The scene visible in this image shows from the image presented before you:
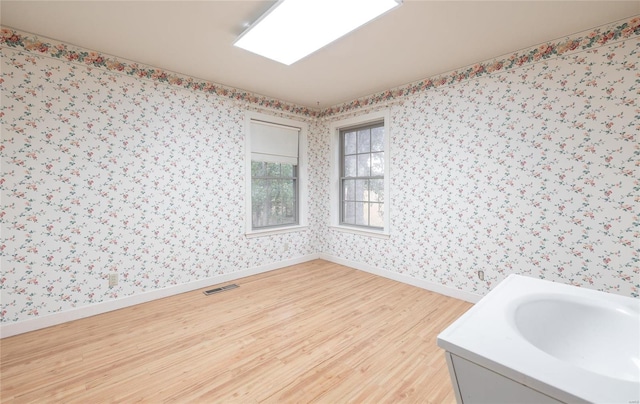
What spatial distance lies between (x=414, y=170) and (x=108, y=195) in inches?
132

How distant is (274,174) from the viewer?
160 inches

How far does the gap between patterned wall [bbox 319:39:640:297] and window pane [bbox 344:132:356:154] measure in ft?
2.63

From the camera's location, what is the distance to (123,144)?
270cm

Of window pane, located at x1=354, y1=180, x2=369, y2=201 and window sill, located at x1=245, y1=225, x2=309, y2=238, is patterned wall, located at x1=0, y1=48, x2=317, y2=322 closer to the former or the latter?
window sill, located at x1=245, y1=225, x2=309, y2=238

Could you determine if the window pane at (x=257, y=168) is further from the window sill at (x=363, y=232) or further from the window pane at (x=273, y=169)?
the window sill at (x=363, y=232)

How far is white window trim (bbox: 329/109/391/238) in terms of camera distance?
3.57m

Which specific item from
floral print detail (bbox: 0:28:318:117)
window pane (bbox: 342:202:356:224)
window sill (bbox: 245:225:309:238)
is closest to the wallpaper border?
floral print detail (bbox: 0:28:318:117)

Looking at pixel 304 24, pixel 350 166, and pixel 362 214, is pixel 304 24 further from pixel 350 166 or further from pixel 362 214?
pixel 362 214

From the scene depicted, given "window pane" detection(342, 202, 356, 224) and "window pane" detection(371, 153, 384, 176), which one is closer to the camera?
"window pane" detection(371, 153, 384, 176)

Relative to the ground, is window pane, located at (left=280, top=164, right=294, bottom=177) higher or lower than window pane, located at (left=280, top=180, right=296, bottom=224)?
higher

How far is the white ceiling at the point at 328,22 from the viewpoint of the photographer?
1.92 meters

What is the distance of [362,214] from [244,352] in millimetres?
2630

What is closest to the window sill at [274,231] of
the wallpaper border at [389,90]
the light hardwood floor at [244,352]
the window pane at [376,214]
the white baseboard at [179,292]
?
the white baseboard at [179,292]

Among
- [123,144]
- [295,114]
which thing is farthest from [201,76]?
[295,114]
